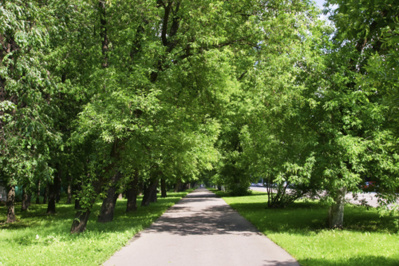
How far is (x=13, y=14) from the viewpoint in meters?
7.55

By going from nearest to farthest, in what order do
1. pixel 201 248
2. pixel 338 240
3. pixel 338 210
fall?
pixel 201 248 < pixel 338 240 < pixel 338 210

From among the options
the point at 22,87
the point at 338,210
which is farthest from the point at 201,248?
the point at 22,87

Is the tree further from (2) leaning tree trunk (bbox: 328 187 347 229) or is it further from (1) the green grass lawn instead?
(2) leaning tree trunk (bbox: 328 187 347 229)

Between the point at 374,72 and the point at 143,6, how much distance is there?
929 centimetres

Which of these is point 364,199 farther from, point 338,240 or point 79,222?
point 79,222

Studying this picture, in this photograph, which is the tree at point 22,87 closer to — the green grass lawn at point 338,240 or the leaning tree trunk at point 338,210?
the green grass lawn at point 338,240

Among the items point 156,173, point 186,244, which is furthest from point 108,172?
point 156,173

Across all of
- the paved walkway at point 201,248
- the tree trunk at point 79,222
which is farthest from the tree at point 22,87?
the paved walkway at point 201,248

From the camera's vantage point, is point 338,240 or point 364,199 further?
point 364,199

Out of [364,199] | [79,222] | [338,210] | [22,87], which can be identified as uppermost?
[22,87]

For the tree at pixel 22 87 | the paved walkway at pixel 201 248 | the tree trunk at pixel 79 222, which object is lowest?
the paved walkway at pixel 201 248

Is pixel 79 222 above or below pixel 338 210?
below

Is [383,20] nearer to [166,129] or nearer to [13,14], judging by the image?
[13,14]

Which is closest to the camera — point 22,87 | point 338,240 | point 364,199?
point 22,87
